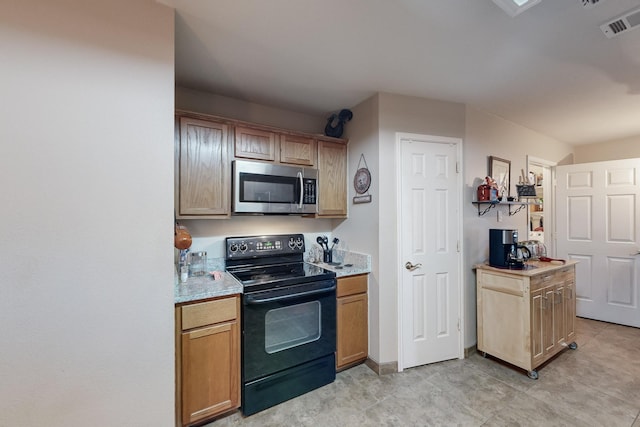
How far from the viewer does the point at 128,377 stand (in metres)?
1.28

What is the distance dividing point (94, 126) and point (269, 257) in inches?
63.9

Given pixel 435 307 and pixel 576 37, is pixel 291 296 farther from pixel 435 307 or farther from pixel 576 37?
pixel 576 37

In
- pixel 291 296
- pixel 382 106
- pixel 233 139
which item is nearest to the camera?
pixel 291 296

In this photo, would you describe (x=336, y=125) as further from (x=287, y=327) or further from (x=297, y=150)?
(x=287, y=327)

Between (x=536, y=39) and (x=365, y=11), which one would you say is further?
(x=536, y=39)

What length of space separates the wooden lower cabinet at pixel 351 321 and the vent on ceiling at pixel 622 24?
2.20 meters

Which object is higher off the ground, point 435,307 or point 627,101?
point 627,101

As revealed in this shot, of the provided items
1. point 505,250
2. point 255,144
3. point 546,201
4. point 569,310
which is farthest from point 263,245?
point 546,201

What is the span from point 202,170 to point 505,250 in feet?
9.31

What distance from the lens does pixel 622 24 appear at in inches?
57.1

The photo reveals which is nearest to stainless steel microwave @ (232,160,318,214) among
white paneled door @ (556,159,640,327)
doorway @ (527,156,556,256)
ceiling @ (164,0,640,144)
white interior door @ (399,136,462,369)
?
ceiling @ (164,0,640,144)

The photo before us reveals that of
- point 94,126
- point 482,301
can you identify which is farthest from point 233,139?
point 482,301

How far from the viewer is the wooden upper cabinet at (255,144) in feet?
7.09

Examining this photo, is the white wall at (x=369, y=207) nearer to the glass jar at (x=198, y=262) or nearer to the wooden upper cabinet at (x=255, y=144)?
the wooden upper cabinet at (x=255, y=144)
